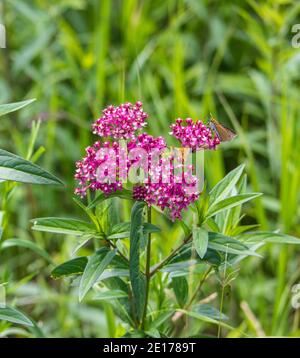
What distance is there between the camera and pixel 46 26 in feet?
9.82

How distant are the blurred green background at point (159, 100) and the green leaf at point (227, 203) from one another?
0.86m

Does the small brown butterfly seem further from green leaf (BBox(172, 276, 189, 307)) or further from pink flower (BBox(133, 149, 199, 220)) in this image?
green leaf (BBox(172, 276, 189, 307))

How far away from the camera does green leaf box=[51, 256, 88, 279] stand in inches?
51.7

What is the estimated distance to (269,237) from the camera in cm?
134

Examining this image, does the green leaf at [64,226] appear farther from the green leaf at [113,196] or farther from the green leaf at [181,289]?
the green leaf at [181,289]

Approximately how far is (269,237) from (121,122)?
0.36 metres

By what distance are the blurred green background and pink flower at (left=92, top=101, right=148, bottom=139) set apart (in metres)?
1.02

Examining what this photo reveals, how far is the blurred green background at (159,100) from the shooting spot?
7.87ft

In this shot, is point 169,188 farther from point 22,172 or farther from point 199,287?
point 199,287

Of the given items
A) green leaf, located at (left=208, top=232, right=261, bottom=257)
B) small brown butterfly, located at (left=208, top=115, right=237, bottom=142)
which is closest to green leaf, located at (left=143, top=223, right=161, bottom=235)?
green leaf, located at (left=208, top=232, right=261, bottom=257)

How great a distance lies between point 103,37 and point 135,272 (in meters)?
1.79

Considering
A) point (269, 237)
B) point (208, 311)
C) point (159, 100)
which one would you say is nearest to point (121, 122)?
point (269, 237)
